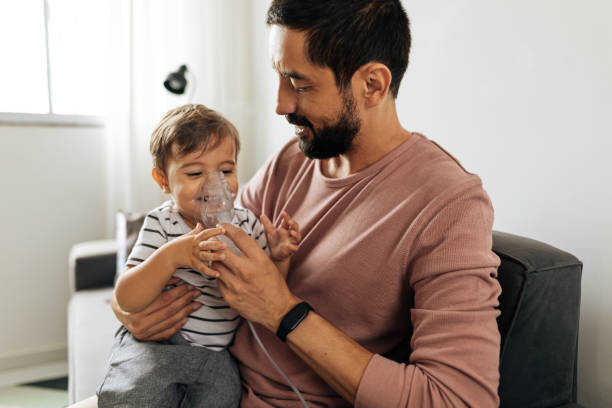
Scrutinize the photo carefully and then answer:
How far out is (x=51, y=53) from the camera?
2549 millimetres

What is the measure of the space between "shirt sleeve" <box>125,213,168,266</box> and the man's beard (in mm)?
422

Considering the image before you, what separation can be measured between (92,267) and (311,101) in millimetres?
1766

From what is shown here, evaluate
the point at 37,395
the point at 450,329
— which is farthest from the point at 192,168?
the point at 37,395

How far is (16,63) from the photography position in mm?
2518

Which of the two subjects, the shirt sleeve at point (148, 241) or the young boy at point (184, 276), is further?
the shirt sleeve at point (148, 241)

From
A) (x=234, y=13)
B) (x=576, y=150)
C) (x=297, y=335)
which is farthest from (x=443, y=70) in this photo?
(x=234, y=13)

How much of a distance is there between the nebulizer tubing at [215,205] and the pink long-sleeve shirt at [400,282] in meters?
0.07

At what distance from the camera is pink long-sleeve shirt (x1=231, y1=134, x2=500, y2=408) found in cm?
82

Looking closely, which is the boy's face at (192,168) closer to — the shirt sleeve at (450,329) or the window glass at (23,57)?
the shirt sleeve at (450,329)

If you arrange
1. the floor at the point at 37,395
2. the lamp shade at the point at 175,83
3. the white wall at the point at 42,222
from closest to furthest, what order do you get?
the floor at the point at 37,395 → the lamp shade at the point at 175,83 → the white wall at the point at 42,222

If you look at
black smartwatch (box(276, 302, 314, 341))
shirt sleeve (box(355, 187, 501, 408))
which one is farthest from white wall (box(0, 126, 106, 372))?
shirt sleeve (box(355, 187, 501, 408))

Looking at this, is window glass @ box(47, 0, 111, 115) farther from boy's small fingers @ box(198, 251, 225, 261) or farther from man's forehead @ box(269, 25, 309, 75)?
boy's small fingers @ box(198, 251, 225, 261)

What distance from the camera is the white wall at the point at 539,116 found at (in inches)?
43.0

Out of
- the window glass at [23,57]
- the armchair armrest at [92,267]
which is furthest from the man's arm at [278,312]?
the window glass at [23,57]
